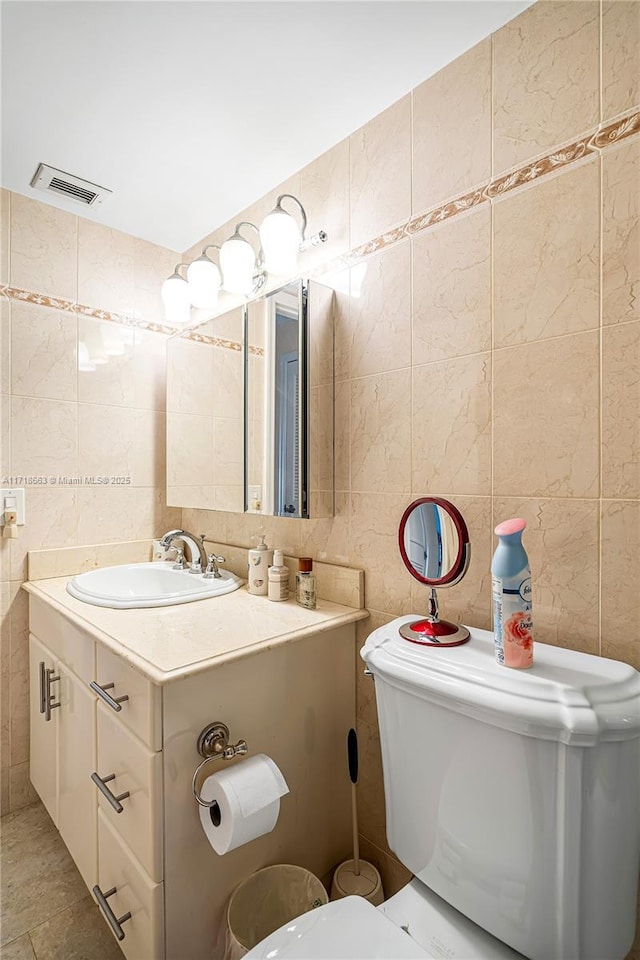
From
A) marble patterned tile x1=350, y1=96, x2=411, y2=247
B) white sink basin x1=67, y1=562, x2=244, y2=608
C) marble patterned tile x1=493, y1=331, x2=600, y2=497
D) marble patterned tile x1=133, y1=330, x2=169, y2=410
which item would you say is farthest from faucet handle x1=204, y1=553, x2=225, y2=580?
marble patterned tile x1=350, y1=96, x2=411, y2=247

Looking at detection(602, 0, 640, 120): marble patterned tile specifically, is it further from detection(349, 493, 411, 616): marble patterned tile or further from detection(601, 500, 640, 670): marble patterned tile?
detection(349, 493, 411, 616): marble patterned tile

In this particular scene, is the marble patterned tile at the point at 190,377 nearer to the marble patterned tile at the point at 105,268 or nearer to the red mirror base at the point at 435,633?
the marble patterned tile at the point at 105,268

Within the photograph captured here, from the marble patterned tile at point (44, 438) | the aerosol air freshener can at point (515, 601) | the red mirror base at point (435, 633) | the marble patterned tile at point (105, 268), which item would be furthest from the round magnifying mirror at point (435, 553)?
the marble patterned tile at point (105, 268)

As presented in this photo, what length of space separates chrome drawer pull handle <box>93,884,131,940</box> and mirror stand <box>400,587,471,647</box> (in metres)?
0.84

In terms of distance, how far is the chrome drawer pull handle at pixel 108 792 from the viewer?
1.00 metres

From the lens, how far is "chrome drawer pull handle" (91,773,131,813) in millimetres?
1003

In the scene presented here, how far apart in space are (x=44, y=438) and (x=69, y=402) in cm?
16

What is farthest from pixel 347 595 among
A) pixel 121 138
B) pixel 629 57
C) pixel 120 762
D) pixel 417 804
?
pixel 121 138

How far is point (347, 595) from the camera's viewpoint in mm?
1336

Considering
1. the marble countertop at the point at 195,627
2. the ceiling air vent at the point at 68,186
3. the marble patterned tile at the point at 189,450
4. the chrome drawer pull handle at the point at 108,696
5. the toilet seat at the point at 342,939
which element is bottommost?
the toilet seat at the point at 342,939

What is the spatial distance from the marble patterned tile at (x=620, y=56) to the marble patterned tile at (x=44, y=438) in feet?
5.76

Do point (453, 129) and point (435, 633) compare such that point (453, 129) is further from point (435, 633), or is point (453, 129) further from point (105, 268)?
point (105, 268)

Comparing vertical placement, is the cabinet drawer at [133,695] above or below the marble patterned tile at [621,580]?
below

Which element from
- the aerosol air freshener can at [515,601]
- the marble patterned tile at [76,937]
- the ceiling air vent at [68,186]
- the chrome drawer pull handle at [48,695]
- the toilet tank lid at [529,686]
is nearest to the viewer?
the toilet tank lid at [529,686]
